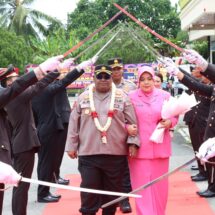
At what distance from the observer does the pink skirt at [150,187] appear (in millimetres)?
5426

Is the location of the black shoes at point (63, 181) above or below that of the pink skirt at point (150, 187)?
below

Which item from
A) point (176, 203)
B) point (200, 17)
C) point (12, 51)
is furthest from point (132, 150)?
point (12, 51)

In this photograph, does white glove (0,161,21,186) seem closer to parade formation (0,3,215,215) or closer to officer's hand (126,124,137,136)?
parade formation (0,3,215,215)

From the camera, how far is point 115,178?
17.6ft

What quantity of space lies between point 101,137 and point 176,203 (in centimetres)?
206

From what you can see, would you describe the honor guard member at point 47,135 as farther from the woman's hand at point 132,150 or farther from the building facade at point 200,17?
the building facade at point 200,17

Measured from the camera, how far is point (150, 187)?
17.8 feet

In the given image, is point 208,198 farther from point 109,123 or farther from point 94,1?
point 94,1

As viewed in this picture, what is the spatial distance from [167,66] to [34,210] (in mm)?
2746

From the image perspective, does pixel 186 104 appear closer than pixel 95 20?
Yes

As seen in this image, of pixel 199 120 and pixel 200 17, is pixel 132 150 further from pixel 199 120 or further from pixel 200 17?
pixel 200 17

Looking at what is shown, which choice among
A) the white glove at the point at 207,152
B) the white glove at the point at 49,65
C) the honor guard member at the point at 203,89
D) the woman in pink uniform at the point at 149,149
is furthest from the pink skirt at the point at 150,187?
the white glove at the point at 49,65

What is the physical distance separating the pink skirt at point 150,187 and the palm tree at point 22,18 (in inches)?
1504

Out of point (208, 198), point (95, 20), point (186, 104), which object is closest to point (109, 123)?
point (186, 104)
